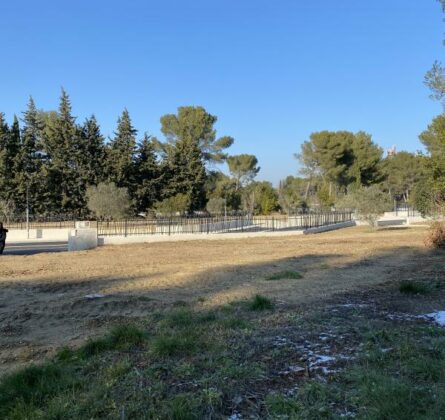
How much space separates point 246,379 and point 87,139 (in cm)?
4799

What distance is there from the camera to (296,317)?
6.41m

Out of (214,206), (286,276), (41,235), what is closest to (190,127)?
(214,206)

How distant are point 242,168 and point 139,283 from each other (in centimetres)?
6263

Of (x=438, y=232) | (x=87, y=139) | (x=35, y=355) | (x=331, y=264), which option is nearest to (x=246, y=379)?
(x=35, y=355)

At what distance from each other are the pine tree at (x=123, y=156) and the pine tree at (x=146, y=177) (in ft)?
2.67

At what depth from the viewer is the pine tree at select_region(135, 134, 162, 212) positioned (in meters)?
51.6

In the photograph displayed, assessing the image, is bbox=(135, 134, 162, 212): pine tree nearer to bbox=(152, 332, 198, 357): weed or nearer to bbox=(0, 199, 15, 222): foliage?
bbox=(0, 199, 15, 222): foliage

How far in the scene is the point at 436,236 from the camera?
18.2 m

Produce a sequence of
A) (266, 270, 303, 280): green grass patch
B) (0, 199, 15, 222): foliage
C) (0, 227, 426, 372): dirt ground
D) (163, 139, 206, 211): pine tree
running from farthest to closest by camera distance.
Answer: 1. (163, 139, 206, 211): pine tree
2. (0, 199, 15, 222): foliage
3. (266, 270, 303, 280): green grass patch
4. (0, 227, 426, 372): dirt ground

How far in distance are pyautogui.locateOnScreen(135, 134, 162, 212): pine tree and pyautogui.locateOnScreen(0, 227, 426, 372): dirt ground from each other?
107ft

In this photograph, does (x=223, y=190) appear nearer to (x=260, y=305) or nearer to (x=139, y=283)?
(x=139, y=283)

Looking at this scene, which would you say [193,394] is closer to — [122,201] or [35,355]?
[35,355]

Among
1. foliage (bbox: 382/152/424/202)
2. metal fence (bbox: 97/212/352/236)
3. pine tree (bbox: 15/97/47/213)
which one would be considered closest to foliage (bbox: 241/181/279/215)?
foliage (bbox: 382/152/424/202)

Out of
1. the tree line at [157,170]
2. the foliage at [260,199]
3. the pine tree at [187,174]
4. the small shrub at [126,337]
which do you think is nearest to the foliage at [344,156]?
the tree line at [157,170]
